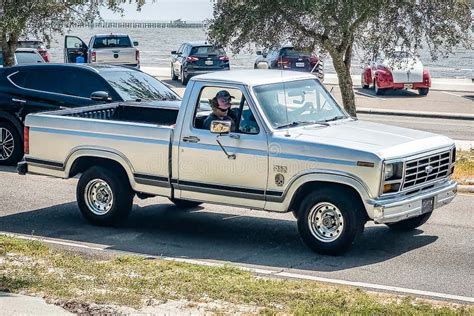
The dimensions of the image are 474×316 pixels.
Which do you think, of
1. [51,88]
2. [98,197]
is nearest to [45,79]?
[51,88]

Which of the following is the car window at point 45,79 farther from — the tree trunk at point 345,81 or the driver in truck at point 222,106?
the driver in truck at point 222,106

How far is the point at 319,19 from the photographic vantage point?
61.6 ft

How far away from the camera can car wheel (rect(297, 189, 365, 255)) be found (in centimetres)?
1129

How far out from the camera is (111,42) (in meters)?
43.8

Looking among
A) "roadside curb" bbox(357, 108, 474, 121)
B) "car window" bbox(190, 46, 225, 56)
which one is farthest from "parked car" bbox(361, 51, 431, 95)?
"car window" bbox(190, 46, 225, 56)

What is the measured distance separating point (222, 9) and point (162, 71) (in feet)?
97.4

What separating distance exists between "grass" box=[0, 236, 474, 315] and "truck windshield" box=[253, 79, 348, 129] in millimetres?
2299

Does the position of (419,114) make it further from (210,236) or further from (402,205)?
(402,205)

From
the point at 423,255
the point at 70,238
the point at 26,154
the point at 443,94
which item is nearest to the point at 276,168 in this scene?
the point at 423,255

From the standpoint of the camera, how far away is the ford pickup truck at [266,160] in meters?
11.3

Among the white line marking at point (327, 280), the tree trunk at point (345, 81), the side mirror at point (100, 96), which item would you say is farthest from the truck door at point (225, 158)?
the tree trunk at point (345, 81)

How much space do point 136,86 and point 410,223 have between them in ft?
21.3

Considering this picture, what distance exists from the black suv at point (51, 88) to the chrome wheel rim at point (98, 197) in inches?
174

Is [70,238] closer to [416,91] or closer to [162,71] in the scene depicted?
[416,91]
